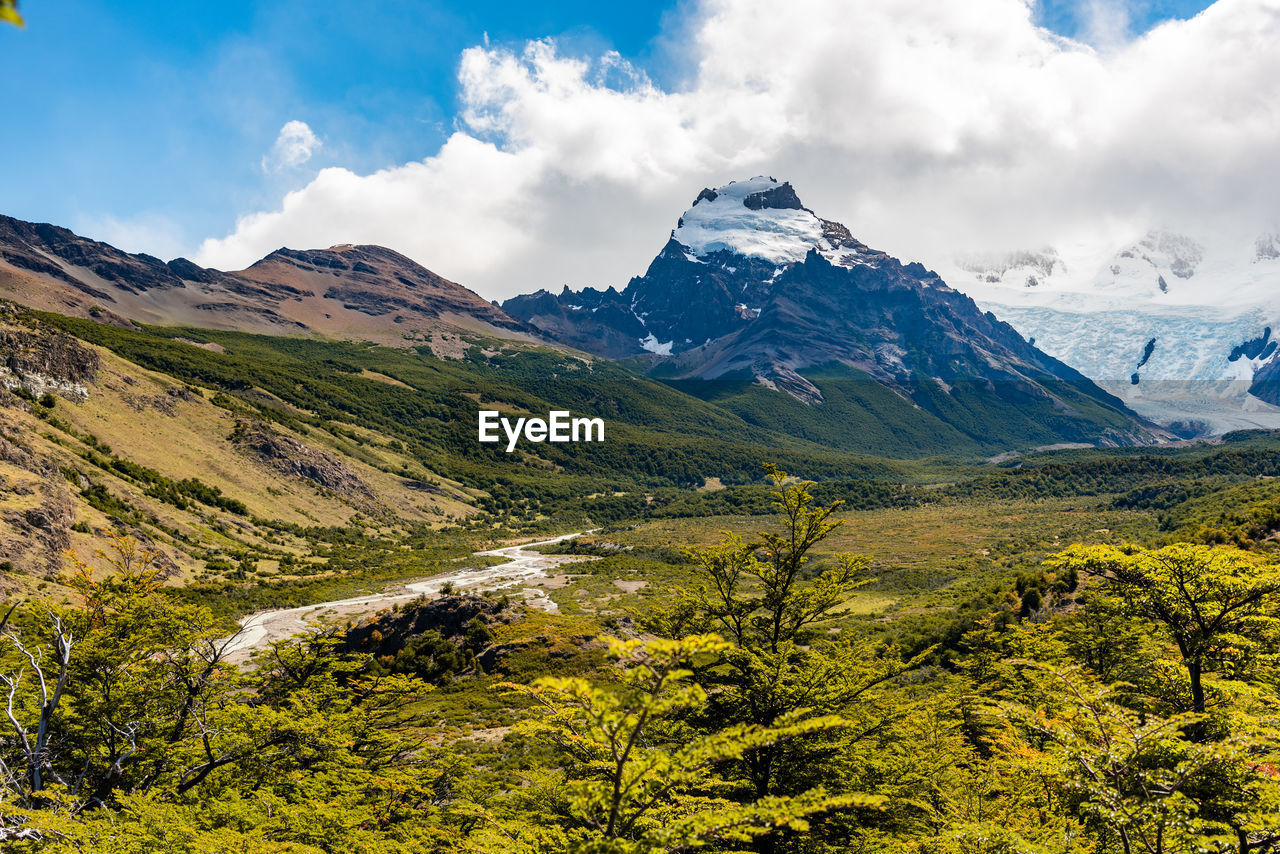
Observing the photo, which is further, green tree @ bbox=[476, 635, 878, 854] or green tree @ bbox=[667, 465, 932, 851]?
green tree @ bbox=[667, 465, 932, 851]

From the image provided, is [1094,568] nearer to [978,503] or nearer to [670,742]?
[670,742]

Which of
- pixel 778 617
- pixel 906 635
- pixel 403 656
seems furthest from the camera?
pixel 906 635

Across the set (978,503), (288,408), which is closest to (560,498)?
(288,408)

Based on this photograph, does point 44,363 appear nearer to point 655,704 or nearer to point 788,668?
point 788,668

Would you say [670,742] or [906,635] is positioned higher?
[670,742]

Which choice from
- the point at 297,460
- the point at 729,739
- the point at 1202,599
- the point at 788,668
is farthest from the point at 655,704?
the point at 297,460

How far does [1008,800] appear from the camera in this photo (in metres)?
17.3

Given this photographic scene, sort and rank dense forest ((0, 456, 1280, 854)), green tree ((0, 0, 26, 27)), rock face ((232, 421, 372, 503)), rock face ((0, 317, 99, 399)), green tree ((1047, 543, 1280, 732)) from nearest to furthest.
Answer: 1. green tree ((0, 0, 26, 27))
2. dense forest ((0, 456, 1280, 854))
3. green tree ((1047, 543, 1280, 732))
4. rock face ((0, 317, 99, 399))
5. rock face ((232, 421, 372, 503))

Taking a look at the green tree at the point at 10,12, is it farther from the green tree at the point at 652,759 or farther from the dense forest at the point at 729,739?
the dense forest at the point at 729,739

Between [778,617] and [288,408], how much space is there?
580 ft

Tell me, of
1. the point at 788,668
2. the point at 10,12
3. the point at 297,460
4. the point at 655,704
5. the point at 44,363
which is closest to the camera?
the point at 10,12

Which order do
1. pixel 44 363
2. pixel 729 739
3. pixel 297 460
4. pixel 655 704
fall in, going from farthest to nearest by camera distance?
pixel 297 460
pixel 44 363
pixel 729 739
pixel 655 704

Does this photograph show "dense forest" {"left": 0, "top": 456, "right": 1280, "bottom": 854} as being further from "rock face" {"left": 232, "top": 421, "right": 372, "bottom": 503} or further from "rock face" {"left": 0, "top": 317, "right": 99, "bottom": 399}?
"rock face" {"left": 232, "top": 421, "right": 372, "bottom": 503}

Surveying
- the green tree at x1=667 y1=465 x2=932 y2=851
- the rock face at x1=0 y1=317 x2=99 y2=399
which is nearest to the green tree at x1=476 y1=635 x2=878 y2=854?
the green tree at x1=667 y1=465 x2=932 y2=851
